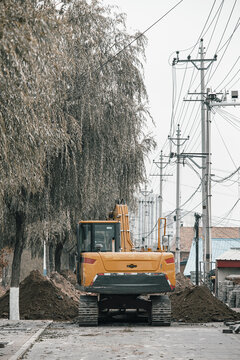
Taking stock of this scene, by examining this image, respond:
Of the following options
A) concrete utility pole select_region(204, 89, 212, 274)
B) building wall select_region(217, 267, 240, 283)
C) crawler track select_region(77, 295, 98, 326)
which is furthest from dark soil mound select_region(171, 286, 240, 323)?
building wall select_region(217, 267, 240, 283)

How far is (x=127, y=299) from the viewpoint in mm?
18297

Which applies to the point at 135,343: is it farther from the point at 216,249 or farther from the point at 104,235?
the point at 216,249

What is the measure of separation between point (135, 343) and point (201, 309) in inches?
297

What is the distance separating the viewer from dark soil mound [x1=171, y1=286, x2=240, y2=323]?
19734 millimetres

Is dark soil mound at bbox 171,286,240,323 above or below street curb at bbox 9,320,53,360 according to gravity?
below

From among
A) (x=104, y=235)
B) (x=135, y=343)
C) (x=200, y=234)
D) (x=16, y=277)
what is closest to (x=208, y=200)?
(x=104, y=235)

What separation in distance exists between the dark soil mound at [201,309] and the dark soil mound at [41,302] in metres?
3.72

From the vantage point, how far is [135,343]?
43.1 ft

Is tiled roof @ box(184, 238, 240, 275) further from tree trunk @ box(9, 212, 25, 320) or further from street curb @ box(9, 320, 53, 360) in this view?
street curb @ box(9, 320, 53, 360)

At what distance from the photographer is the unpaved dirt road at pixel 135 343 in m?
11.3

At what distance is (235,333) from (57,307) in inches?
304

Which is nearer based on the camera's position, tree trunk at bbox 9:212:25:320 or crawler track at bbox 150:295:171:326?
crawler track at bbox 150:295:171:326

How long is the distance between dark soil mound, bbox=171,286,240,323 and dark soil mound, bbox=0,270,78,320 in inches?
146

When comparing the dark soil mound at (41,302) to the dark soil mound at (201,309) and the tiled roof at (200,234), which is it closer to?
the dark soil mound at (201,309)
